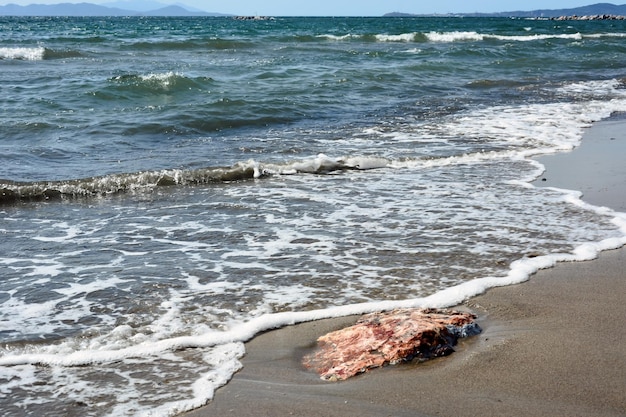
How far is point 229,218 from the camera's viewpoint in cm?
692

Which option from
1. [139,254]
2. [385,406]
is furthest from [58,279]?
[385,406]

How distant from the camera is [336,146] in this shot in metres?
10.4

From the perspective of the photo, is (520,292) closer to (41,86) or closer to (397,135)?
(397,135)

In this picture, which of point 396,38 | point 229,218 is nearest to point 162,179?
point 229,218

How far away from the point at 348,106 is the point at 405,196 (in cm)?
715

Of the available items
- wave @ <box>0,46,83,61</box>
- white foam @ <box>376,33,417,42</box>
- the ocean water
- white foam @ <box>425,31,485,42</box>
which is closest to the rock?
the ocean water

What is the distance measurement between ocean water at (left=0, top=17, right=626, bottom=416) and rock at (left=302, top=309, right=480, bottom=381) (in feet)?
1.46

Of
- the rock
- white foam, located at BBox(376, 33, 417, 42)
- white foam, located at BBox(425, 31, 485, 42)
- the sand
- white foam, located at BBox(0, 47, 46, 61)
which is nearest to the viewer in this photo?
the sand

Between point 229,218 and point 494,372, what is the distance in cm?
378

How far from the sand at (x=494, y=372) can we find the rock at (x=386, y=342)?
70 millimetres

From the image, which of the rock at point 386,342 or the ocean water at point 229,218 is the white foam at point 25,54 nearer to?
the ocean water at point 229,218

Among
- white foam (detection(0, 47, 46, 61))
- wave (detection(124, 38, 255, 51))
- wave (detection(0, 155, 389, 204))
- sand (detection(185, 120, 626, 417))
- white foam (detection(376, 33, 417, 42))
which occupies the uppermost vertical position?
white foam (detection(376, 33, 417, 42))

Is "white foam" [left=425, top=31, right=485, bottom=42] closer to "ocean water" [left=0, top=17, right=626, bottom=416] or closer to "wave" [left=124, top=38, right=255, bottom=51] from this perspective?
"wave" [left=124, top=38, right=255, bottom=51]

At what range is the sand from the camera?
332cm
